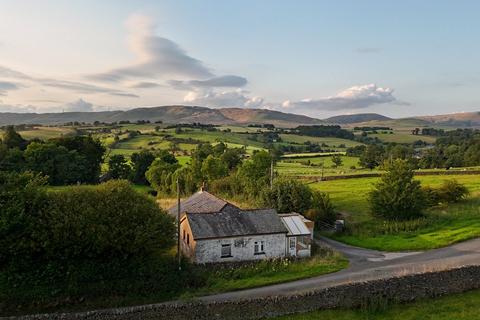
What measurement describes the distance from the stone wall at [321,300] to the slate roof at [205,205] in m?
10.3

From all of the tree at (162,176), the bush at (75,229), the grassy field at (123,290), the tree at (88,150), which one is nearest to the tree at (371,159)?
the tree at (162,176)

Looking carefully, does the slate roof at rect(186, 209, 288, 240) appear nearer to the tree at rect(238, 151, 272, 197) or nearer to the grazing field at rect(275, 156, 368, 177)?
the tree at rect(238, 151, 272, 197)

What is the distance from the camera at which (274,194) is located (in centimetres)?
3850

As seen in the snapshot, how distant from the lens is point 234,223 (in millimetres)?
27703

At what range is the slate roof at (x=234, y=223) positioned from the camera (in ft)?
87.1

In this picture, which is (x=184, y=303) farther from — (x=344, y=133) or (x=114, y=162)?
(x=344, y=133)

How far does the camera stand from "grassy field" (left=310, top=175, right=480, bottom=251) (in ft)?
101

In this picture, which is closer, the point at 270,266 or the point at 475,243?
the point at 270,266

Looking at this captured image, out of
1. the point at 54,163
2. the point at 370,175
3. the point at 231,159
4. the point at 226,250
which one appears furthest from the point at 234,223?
the point at 54,163

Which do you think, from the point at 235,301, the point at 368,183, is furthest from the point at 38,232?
the point at 368,183

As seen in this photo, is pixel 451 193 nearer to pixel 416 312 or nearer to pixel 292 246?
pixel 292 246

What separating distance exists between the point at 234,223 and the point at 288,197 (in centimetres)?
1138

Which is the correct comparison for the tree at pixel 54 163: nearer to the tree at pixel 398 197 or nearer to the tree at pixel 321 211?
the tree at pixel 321 211

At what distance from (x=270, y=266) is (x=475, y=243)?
1532 centimetres
